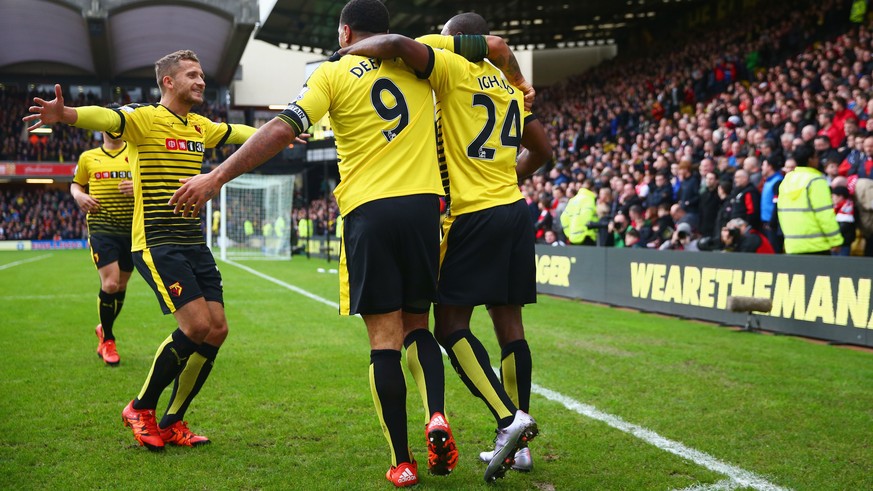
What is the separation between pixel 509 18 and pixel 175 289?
2406cm

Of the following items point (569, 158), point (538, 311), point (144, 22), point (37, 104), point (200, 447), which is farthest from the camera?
point (144, 22)

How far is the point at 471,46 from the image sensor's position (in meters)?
3.68

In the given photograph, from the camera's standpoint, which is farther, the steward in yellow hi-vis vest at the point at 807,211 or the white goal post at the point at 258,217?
the white goal post at the point at 258,217

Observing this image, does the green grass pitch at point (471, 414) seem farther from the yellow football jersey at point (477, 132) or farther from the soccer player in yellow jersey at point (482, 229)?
the yellow football jersey at point (477, 132)

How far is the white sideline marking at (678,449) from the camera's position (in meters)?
3.54

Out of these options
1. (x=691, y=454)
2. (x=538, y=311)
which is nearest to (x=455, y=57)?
(x=691, y=454)

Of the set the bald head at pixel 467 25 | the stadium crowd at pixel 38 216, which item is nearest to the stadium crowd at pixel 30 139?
the stadium crowd at pixel 38 216

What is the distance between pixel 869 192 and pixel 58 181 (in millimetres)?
47418

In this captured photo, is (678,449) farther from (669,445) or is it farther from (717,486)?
(717,486)

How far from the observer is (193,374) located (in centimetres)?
439

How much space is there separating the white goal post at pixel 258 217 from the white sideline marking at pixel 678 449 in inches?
946

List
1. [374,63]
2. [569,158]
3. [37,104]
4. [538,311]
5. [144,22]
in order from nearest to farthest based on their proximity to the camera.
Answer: [374,63], [37,104], [538,311], [569,158], [144,22]

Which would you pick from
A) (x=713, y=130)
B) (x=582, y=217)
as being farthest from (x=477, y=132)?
(x=713, y=130)

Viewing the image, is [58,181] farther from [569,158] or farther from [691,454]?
[691,454]
